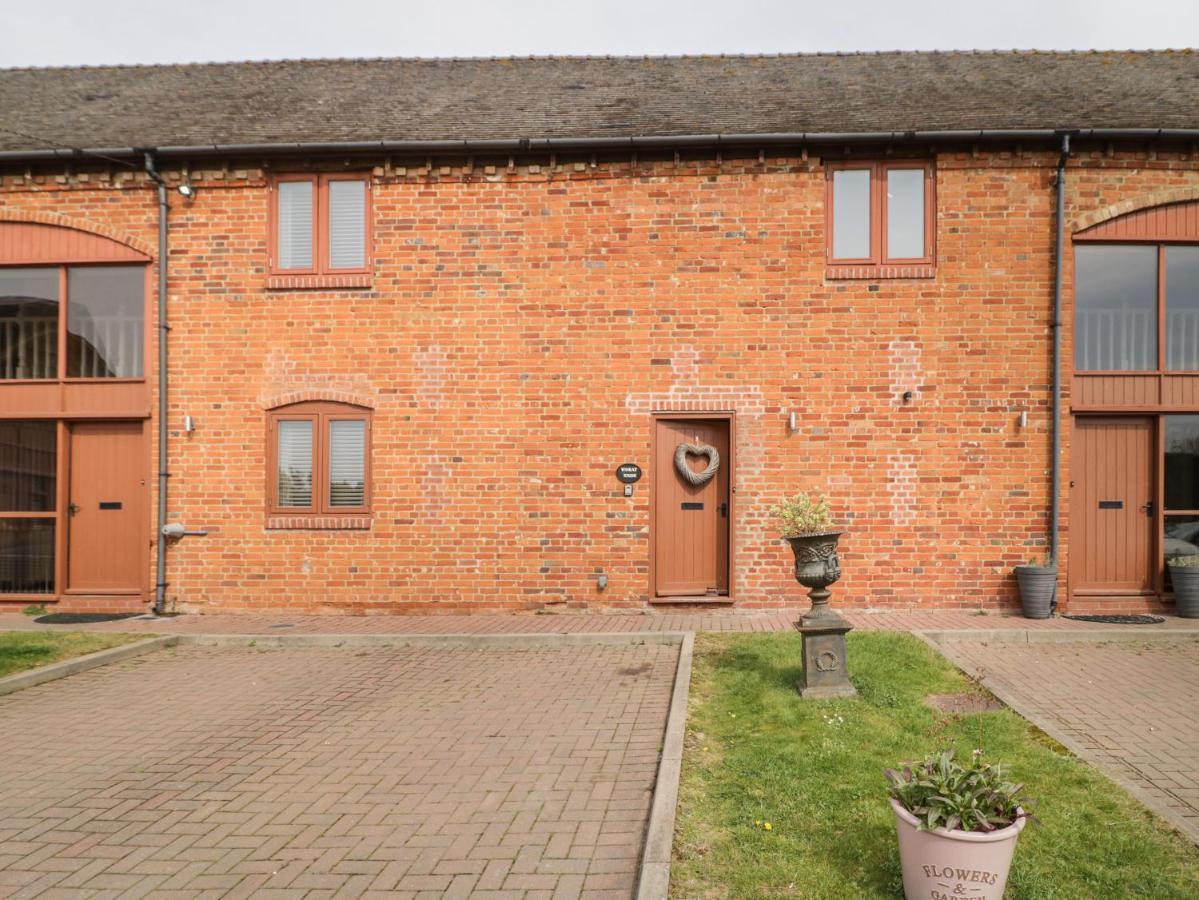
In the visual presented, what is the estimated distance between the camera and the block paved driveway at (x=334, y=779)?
382 cm

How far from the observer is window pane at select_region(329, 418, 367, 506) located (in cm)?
1049

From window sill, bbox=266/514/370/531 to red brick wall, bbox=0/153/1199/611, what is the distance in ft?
0.37

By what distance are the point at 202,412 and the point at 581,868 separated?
8917 millimetres

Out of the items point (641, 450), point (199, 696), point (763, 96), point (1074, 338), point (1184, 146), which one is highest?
point (763, 96)

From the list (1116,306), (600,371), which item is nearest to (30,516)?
(600,371)

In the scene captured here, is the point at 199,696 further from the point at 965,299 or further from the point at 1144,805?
the point at 965,299

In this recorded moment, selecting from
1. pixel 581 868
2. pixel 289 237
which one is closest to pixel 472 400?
pixel 289 237

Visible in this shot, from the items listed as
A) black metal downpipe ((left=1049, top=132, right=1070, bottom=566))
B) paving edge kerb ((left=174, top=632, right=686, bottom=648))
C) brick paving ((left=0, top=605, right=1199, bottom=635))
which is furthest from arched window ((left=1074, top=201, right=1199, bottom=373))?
paving edge kerb ((left=174, top=632, right=686, bottom=648))

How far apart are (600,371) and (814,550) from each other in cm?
457

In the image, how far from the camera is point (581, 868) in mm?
3795

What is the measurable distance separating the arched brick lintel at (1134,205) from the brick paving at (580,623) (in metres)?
4.90

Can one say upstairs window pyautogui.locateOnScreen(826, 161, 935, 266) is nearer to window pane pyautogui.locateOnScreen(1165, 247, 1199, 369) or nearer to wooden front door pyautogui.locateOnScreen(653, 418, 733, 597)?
wooden front door pyautogui.locateOnScreen(653, 418, 733, 597)

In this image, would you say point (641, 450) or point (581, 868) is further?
point (641, 450)

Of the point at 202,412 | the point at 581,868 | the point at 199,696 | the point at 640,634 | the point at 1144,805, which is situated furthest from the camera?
the point at 202,412
